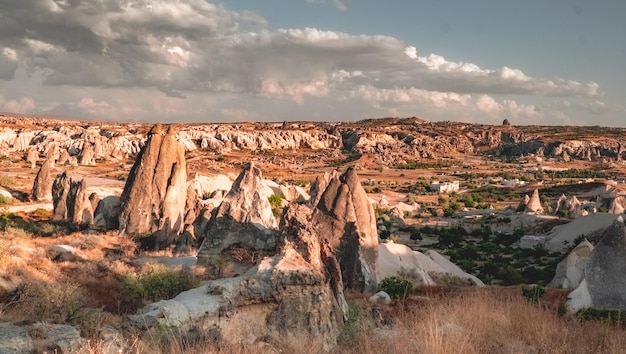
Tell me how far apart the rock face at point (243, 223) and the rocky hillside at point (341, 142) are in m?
79.7

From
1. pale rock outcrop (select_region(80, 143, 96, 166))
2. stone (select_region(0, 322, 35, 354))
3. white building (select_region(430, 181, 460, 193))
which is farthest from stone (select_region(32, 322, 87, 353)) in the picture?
pale rock outcrop (select_region(80, 143, 96, 166))

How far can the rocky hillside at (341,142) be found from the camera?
10519cm

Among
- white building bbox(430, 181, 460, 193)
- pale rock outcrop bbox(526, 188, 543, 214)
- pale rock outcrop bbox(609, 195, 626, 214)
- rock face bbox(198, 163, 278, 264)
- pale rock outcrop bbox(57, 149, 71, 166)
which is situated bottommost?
white building bbox(430, 181, 460, 193)

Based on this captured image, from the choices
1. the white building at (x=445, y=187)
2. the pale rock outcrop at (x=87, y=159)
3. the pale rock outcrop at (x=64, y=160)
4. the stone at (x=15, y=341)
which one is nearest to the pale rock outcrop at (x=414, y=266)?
the stone at (x=15, y=341)

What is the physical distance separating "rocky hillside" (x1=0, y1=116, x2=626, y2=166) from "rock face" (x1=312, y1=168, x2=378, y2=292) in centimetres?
8334

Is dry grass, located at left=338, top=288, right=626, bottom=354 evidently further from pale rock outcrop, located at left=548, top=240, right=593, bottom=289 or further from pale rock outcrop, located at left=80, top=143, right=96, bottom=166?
pale rock outcrop, located at left=80, top=143, right=96, bottom=166

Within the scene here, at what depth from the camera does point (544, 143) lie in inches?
5630

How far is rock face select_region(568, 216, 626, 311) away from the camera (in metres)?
12.7

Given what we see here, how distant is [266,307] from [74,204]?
2530 centimetres

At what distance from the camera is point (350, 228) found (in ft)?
61.0

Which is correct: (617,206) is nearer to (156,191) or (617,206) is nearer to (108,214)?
(156,191)

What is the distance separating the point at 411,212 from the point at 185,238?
117ft

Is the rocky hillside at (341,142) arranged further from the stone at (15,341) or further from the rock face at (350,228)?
the stone at (15,341)

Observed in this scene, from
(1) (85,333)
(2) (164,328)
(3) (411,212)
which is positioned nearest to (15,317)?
(1) (85,333)
